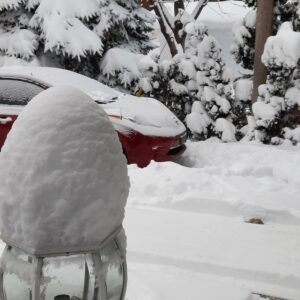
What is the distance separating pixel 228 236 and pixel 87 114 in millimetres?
2466

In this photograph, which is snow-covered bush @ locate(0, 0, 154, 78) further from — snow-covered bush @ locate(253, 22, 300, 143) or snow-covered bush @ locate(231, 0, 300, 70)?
snow-covered bush @ locate(253, 22, 300, 143)

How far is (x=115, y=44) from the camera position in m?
12.0

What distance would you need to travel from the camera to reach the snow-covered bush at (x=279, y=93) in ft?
25.6

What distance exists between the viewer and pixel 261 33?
8891 mm

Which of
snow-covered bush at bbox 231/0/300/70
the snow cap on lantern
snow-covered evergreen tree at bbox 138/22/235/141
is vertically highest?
the snow cap on lantern

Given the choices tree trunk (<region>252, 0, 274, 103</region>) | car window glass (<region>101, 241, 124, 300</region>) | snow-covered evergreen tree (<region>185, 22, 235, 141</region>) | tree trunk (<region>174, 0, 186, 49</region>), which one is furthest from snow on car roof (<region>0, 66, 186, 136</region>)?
tree trunk (<region>174, 0, 186, 49</region>)

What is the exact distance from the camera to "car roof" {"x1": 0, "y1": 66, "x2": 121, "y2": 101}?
22.6 ft

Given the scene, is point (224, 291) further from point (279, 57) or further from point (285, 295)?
point (279, 57)

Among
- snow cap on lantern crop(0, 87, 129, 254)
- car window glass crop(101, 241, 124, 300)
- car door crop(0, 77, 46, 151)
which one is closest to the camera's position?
snow cap on lantern crop(0, 87, 129, 254)

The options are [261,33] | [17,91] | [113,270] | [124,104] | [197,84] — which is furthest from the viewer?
[197,84]

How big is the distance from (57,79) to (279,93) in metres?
3.84

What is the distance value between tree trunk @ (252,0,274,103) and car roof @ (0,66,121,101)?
9.98 feet

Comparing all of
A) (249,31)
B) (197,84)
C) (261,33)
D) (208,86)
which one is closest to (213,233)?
(208,86)

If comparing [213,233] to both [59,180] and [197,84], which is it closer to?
[59,180]
